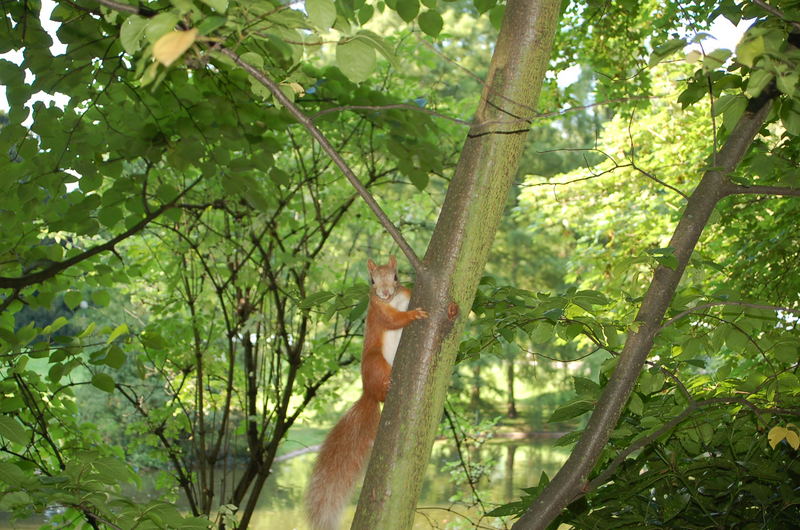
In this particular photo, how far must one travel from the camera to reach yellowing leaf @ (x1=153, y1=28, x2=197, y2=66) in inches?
23.5

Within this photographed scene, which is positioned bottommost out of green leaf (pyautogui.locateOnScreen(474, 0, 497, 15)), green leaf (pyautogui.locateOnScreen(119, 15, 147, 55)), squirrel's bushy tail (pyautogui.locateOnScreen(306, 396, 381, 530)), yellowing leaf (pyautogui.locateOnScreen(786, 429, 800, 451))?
squirrel's bushy tail (pyautogui.locateOnScreen(306, 396, 381, 530))

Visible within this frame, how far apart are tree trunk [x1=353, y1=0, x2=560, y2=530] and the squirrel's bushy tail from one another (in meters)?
0.45

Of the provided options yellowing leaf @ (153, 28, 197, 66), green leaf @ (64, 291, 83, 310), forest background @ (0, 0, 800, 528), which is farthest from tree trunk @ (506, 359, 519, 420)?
yellowing leaf @ (153, 28, 197, 66)

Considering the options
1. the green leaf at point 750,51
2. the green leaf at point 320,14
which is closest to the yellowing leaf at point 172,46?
the green leaf at point 320,14

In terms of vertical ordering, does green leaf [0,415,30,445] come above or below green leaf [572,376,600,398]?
below

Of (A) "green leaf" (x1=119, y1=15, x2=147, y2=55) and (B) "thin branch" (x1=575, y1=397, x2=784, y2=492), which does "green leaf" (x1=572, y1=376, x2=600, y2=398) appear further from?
(A) "green leaf" (x1=119, y1=15, x2=147, y2=55)

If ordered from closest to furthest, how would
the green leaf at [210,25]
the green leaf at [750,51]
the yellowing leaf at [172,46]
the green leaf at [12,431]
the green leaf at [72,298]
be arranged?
the yellowing leaf at [172,46], the green leaf at [210,25], the green leaf at [750,51], the green leaf at [12,431], the green leaf at [72,298]

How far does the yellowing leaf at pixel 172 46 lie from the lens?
1.95ft

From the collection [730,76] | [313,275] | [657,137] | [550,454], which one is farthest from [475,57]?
[730,76]

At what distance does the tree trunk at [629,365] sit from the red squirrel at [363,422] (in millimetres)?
395

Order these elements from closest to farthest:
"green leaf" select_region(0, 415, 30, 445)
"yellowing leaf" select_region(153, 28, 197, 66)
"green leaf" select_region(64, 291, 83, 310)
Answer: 1. "yellowing leaf" select_region(153, 28, 197, 66)
2. "green leaf" select_region(0, 415, 30, 445)
3. "green leaf" select_region(64, 291, 83, 310)

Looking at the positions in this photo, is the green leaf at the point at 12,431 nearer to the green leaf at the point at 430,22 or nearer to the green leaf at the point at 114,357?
the green leaf at the point at 114,357

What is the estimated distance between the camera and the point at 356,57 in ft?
2.93

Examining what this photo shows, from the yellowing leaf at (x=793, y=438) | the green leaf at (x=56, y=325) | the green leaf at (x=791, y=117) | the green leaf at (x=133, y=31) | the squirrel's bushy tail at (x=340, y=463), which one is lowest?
the squirrel's bushy tail at (x=340, y=463)
